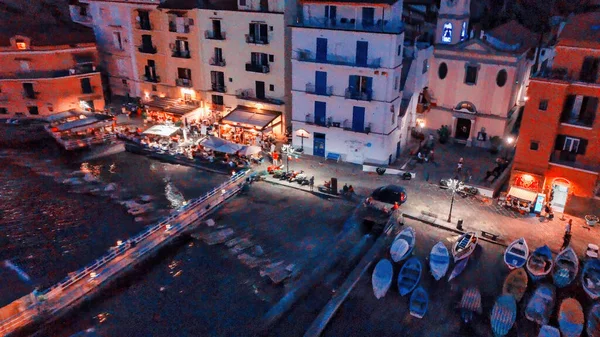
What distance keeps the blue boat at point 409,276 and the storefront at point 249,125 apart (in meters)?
23.9

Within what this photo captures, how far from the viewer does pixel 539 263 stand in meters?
28.8

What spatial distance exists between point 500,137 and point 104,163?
41664 mm

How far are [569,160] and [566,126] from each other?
2.93m

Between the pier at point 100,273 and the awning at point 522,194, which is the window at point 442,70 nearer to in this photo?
the awning at point 522,194

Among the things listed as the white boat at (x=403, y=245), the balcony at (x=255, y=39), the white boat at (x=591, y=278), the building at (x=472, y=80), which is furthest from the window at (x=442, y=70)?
the white boat at (x=591, y=278)

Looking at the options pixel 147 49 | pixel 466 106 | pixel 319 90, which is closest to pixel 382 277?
pixel 319 90

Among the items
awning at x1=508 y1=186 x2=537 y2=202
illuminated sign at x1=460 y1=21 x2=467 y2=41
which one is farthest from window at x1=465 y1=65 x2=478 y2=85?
awning at x1=508 y1=186 x2=537 y2=202

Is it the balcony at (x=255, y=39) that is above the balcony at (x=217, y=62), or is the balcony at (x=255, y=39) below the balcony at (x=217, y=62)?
above

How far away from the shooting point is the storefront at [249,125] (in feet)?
159

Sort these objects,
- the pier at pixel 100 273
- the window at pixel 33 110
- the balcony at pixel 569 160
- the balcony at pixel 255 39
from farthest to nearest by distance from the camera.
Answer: the window at pixel 33 110, the balcony at pixel 255 39, the balcony at pixel 569 160, the pier at pixel 100 273

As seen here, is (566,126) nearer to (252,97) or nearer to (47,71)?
(252,97)

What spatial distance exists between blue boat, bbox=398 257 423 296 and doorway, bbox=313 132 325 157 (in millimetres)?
19116

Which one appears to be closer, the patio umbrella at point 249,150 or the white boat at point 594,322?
the white boat at point 594,322

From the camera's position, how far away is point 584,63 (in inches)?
1323
